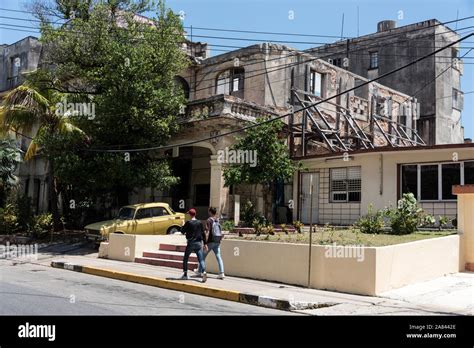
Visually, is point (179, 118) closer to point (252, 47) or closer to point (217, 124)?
point (217, 124)

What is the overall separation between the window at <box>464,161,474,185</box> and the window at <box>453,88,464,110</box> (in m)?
20.9

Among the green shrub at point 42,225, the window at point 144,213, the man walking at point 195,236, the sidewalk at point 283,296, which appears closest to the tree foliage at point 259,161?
the window at point 144,213

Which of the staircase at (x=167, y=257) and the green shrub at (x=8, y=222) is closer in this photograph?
the staircase at (x=167, y=257)

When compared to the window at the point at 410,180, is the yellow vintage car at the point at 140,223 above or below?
below

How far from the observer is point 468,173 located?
18156 millimetres

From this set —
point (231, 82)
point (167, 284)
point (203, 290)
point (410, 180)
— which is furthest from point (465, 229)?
point (231, 82)

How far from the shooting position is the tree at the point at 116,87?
20219 mm

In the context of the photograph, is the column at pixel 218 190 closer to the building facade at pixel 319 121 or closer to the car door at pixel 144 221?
the building facade at pixel 319 121

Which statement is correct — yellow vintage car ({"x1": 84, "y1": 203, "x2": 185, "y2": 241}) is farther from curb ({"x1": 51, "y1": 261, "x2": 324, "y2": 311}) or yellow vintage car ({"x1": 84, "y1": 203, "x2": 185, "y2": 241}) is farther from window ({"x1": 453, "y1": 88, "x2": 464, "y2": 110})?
window ({"x1": 453, "y1": 88, "x2": 464, "y2": 110})

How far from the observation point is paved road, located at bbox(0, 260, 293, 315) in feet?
28.9

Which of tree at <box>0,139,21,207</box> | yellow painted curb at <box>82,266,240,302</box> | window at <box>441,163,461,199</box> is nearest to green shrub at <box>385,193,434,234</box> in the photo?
window at <box>441,163,461,199</box>

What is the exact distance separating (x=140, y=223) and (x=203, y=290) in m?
8.58

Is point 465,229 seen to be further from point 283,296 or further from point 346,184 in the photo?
point 346,184

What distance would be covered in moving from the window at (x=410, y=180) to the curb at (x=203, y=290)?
10748 millimetres
